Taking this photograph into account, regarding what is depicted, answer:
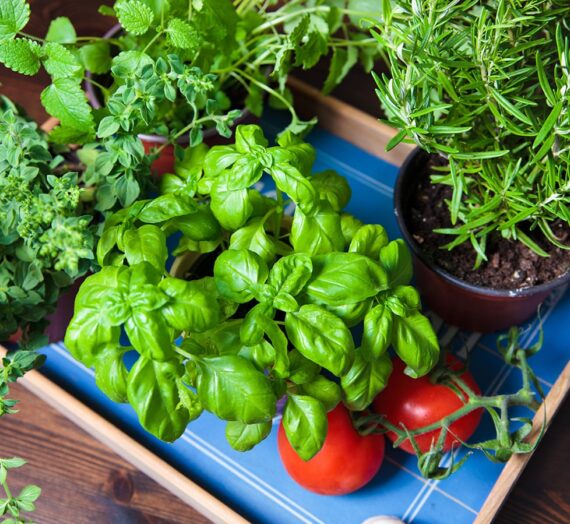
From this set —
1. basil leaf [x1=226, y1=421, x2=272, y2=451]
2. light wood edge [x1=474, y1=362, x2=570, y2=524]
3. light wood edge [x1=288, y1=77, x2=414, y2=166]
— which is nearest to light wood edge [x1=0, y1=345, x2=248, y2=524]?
basil leaf [x1=226, y1=421, x2=272, y2=451]

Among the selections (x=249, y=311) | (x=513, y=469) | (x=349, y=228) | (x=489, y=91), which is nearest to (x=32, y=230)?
(x=249, y=311)

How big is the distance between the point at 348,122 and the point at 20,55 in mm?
496

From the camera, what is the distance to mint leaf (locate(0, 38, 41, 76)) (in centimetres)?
71

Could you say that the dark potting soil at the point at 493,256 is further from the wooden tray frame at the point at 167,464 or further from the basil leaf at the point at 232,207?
the basil leaf at the point at 232,207

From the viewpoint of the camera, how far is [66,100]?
732 mm

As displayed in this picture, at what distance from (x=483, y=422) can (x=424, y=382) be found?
0.12m

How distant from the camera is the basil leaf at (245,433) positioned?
2.29 feet

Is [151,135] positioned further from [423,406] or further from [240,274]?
[423,406]

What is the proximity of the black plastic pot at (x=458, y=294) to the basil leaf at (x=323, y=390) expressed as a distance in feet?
0.73

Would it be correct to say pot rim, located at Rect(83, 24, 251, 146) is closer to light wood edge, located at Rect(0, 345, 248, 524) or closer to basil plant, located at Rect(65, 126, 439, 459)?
basil plant, located at Rect(65, 126, 439, 459)

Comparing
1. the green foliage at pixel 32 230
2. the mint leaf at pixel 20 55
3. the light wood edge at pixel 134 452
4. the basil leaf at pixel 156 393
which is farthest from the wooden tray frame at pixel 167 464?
the mint leaf at pixel 20 55

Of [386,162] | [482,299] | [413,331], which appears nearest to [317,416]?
[413,331]

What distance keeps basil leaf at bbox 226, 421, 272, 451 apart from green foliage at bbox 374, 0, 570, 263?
0.95ft

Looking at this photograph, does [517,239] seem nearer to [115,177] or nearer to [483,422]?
[483,422]
